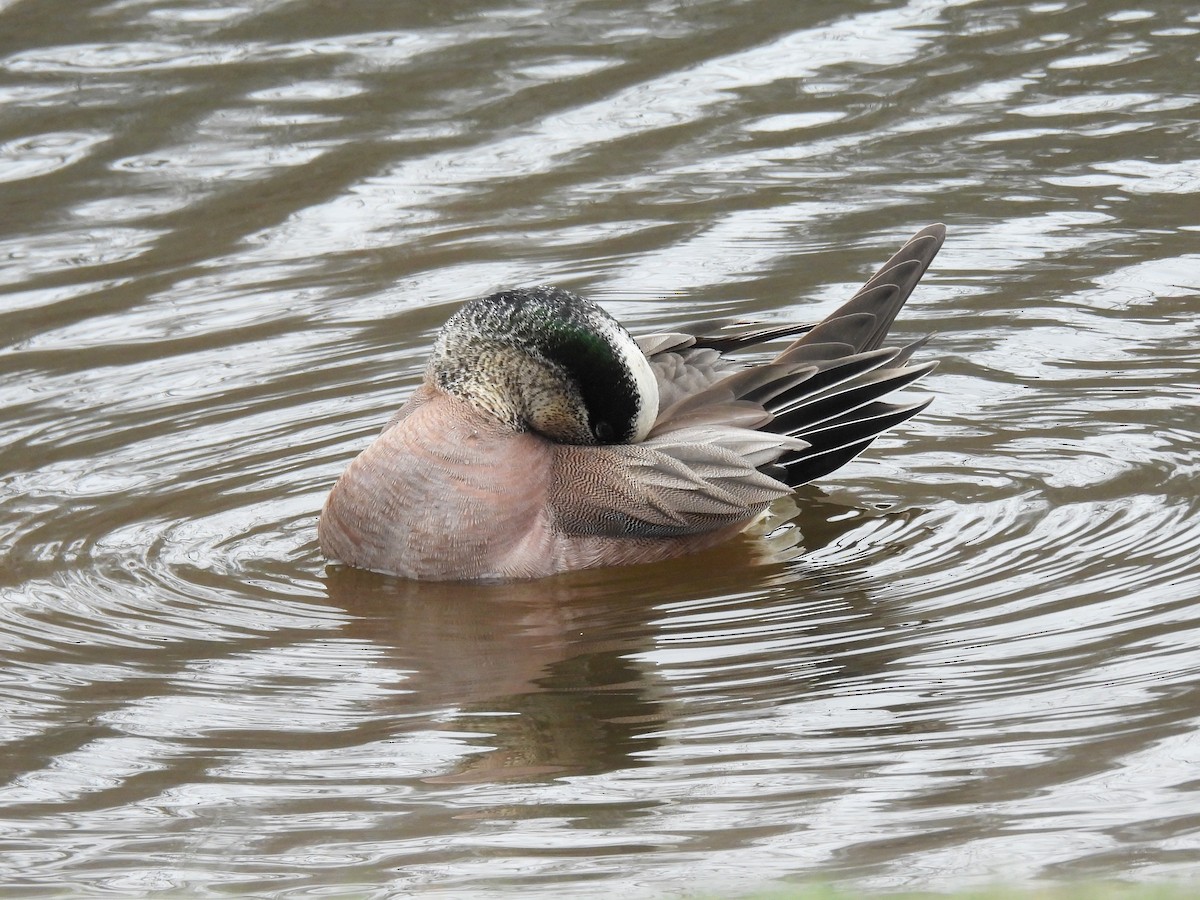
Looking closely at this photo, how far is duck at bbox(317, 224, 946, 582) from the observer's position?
25.2 ft

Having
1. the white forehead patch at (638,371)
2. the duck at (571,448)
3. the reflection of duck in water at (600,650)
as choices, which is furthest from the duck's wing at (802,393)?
the reflection of duck in water at (600,650)

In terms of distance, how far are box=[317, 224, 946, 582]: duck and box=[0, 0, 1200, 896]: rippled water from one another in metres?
0.15

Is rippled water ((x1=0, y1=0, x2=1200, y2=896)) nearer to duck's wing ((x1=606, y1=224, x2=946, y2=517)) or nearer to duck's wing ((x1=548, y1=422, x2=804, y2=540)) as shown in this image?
duck's wing ((x1=548, y1=422, x2=804, y2=540))

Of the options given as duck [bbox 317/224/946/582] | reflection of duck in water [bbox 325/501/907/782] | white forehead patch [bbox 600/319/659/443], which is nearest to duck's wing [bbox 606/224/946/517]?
duck [bbox 317/224/946/582]

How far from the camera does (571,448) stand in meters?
7.90

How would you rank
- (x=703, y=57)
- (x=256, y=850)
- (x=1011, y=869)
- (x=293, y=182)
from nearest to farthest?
(x=1011, y=869) < (x=256, y=850) < (x=293, y=182) < (x=703, y=57)

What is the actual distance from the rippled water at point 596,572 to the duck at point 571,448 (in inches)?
6.0

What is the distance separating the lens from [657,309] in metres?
10.2

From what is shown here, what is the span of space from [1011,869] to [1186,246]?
5.77 meters

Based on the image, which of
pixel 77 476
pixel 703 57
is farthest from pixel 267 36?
pixel 77 476

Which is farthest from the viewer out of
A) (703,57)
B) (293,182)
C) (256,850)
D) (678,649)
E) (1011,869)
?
(703,57)

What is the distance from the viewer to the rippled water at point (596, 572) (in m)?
5.72

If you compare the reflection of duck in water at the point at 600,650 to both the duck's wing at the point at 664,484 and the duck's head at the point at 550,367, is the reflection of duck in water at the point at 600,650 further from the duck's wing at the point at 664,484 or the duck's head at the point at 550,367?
the duck's head at the point at 550,367

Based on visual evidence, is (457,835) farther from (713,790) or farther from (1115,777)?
(1115,777)
